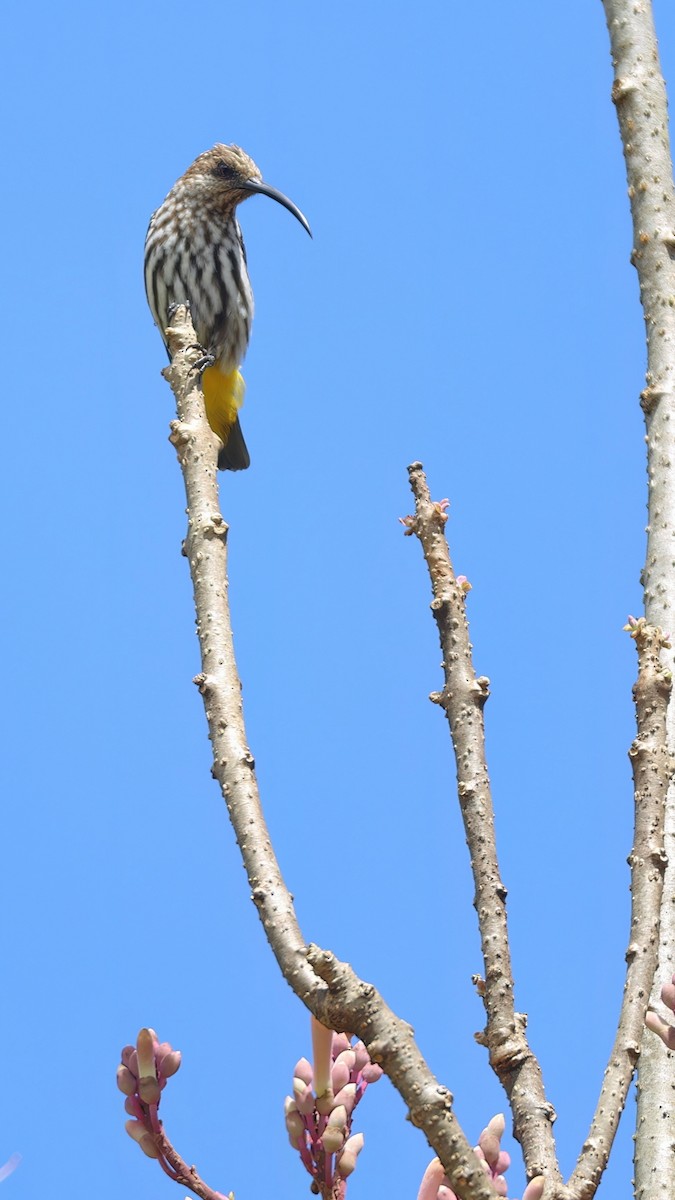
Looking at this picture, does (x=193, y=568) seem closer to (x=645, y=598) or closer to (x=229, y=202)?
(x=645, y=598)

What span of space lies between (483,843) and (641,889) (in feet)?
1.21

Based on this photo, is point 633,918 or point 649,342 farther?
point 649,342

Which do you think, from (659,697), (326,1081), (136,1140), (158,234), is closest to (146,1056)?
(136,1140)

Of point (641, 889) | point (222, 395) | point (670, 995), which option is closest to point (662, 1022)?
point (670, 995)

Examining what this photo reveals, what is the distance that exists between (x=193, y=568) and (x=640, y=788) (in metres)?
1.14

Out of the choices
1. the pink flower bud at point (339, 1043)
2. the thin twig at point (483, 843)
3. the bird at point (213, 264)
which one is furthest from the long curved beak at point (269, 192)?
the pink flower bud at point (339, 1043)

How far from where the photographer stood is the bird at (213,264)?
7.70 m

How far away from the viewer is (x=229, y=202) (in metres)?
8.33

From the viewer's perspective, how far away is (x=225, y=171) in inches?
330

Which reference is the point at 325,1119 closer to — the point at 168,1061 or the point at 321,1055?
the point at 321,1055

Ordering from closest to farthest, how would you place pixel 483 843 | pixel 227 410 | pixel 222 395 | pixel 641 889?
pixel 641 889 < pixel 483 843 < pixel 222 395 < pixel 227 410

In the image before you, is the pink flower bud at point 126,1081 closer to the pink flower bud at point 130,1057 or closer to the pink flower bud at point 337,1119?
the pink flower bud at point 130,1057

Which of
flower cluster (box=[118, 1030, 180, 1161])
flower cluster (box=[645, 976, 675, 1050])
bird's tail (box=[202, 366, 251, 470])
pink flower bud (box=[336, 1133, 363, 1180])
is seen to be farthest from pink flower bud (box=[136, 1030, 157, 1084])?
bird's tail (box=[202, 366, 251, 470])

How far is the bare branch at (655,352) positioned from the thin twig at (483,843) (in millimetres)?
300
